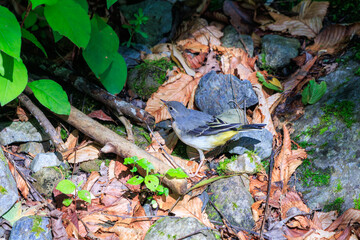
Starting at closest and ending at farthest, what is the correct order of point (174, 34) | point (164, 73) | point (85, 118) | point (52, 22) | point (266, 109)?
point (52, 22), point (85, 118), point (266, 109), point (164, 73), point (174, 34)

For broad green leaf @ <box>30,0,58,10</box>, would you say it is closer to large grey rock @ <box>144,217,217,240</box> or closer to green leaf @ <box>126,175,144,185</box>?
green leaf @ <box>126,175,144,185</box>

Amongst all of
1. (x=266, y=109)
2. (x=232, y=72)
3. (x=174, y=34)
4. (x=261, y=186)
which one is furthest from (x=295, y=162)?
(x=174, y=34)

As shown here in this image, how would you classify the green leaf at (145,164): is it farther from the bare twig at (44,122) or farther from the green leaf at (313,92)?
the green leaf at (313,92)

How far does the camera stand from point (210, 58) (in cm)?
583

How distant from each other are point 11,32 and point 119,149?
1943 millimetres

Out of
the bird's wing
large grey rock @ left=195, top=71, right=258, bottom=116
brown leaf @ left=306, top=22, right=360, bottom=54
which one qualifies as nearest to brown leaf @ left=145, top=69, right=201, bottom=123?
large grey rock @ left=195, top=71, right=258, bottom=116

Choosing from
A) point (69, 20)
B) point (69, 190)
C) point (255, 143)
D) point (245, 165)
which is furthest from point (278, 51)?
point (69, 190)

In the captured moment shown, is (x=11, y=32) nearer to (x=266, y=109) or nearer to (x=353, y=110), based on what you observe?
(x=266, y=109)

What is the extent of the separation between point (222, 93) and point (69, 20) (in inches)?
100

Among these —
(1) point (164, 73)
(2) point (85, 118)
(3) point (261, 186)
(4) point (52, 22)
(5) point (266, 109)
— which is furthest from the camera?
(1) point (164, 73)

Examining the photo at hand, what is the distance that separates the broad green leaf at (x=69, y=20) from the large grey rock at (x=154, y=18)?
2.54 m

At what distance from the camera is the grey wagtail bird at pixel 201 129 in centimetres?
445

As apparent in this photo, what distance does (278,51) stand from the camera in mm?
5758

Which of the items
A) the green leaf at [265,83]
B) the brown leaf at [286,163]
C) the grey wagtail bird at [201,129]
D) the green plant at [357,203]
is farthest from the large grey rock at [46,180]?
the green plant at [357,203]
